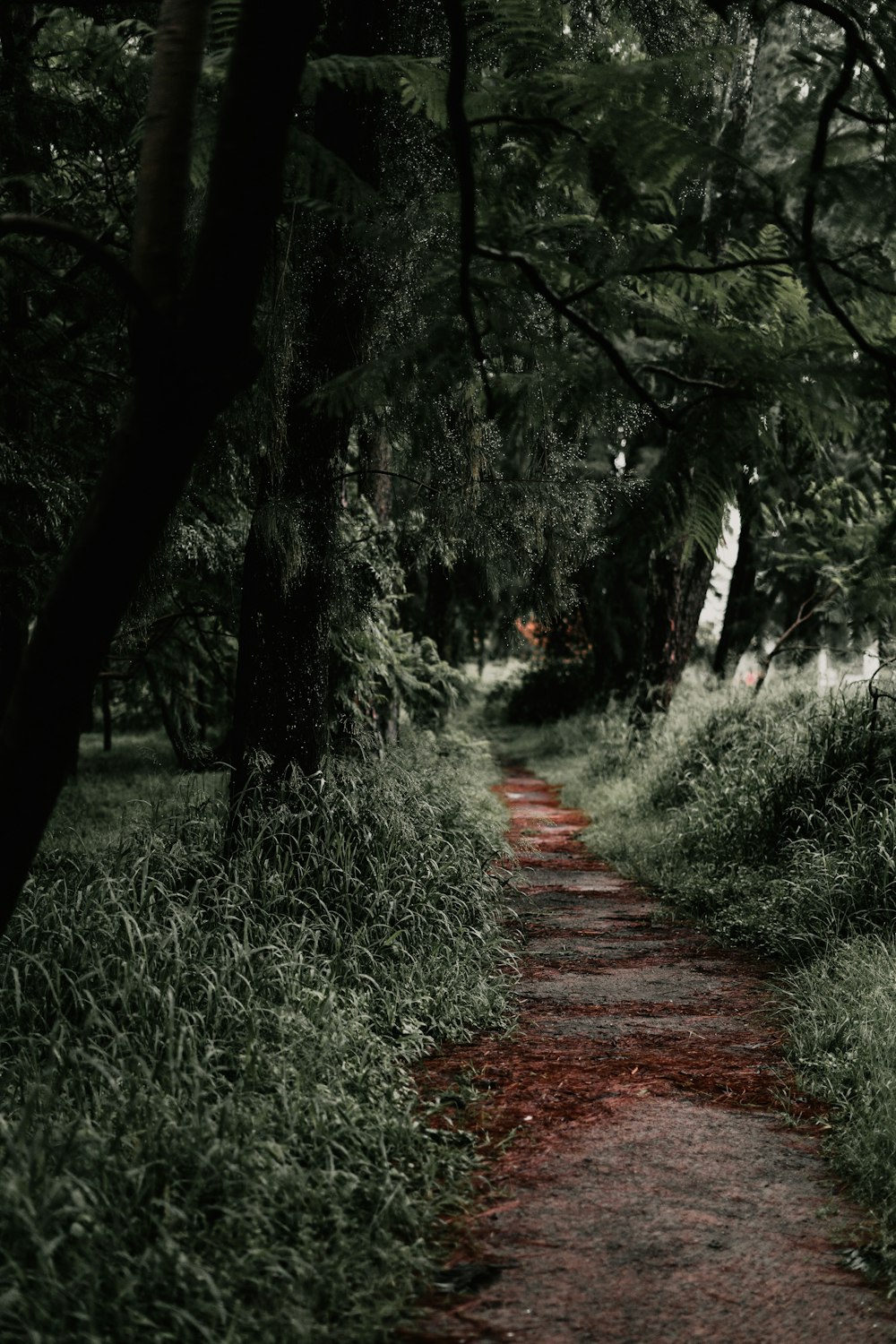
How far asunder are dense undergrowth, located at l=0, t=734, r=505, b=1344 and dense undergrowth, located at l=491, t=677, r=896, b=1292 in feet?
4.72

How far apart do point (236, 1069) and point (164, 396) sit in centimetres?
219

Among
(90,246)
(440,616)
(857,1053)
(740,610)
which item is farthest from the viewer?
(740,610)

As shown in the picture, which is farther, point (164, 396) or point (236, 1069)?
point (236, 1069)

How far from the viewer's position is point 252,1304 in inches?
104

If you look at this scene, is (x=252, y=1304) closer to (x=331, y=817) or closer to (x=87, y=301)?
(x=331, y=817)

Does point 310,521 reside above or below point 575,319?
below

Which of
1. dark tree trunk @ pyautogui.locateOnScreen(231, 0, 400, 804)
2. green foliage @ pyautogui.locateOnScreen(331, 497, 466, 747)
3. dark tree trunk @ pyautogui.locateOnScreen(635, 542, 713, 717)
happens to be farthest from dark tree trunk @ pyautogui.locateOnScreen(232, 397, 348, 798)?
dark tree trunk @ pyautogui.locateOnScreen(635, 542, 713, 717)

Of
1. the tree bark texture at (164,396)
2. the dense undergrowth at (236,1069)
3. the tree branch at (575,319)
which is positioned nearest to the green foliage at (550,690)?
the dense undergrowth at (236,1069)

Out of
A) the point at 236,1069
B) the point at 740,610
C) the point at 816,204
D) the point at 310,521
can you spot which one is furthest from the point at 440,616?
the point at 816,204

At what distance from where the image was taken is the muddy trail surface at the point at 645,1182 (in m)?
2.79

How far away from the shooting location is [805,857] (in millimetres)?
6727

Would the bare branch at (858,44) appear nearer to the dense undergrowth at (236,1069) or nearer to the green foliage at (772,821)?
the dense undergrowth at (236,1069)

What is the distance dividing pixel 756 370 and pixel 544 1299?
266 cm

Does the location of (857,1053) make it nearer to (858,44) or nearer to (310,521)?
(858,44)
